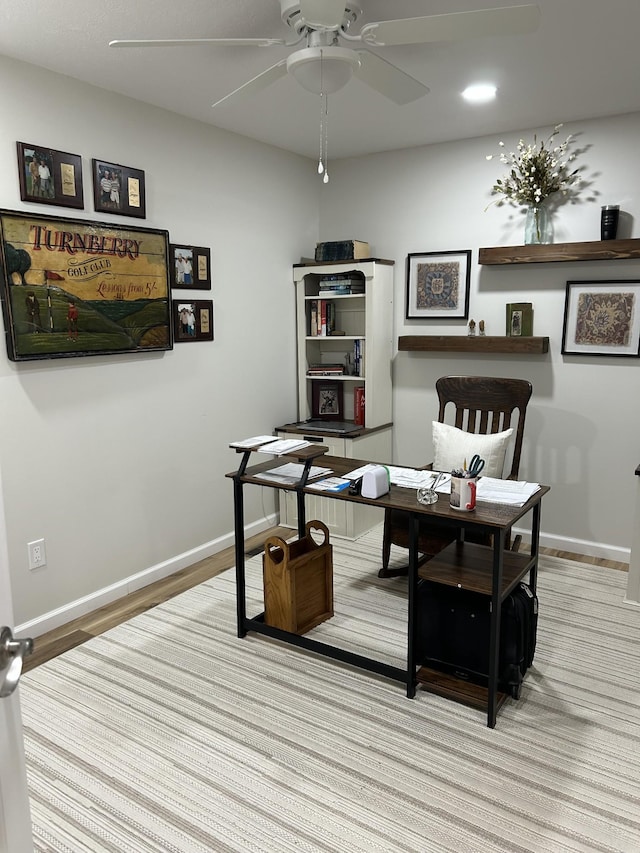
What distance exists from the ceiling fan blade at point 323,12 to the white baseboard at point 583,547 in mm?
3145

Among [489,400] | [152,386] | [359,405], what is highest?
[152,386]

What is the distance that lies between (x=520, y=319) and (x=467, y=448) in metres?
0.97

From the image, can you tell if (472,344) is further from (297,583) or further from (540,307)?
(297,583)

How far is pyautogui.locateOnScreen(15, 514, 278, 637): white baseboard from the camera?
9.88ft

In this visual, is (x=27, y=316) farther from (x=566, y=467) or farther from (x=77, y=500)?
(x=566, y=467)

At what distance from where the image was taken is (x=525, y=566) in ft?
8.13

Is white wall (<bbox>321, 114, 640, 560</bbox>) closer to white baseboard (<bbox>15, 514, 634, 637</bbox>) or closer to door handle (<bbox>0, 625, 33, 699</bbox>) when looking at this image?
white baseboard (<bbox>15, 514, 634, 637</bbox>)

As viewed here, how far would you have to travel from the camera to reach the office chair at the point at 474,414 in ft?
11.0

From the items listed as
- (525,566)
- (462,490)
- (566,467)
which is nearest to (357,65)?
(462,490)

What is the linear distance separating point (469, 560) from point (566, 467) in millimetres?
1649

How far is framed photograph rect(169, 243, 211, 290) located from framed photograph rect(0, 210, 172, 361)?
0.08 metres

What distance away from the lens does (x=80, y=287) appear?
300cm

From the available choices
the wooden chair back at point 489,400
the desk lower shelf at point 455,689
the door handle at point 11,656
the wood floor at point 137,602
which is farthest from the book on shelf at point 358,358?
the door handle at point 11,656

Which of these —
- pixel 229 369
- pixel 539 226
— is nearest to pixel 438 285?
pixel 539 226
